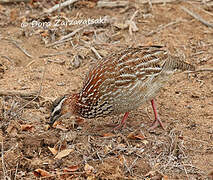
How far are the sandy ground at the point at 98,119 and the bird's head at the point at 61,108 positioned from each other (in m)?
0.26

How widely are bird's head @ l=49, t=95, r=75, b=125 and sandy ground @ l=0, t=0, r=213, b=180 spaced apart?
263 mm

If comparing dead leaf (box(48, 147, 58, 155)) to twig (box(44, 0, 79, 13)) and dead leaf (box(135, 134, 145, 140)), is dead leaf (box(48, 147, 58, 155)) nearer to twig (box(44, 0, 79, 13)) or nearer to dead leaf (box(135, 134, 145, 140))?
dead leaf (box(135, 134, 145, 140))

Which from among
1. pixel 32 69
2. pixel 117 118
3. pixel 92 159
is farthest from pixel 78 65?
pixel 92 159

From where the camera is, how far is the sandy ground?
5996 millimetres

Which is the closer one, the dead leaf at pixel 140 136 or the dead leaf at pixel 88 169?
the dead leaf at pixel 88 169

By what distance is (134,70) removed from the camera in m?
6.57

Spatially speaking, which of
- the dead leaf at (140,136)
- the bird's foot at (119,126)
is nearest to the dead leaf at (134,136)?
the dead leaf at (140,136)

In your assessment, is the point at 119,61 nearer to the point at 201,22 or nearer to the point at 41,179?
the point at 41,179

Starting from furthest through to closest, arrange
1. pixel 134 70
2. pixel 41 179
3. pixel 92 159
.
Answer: pixel 134 70
pixel 92 159
pixel 41 179

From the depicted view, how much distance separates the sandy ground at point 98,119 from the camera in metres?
6.00

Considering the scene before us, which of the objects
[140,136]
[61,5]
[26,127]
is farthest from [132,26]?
[26,127]

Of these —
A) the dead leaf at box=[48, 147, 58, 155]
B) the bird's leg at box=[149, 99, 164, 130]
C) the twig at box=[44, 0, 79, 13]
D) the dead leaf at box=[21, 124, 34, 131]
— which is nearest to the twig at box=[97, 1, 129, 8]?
the twig at box=[44, 0, 79, 13]

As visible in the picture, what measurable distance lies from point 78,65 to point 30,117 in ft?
6.41

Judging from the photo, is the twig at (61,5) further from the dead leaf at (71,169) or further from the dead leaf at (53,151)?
the dead leaf at (71,169)
